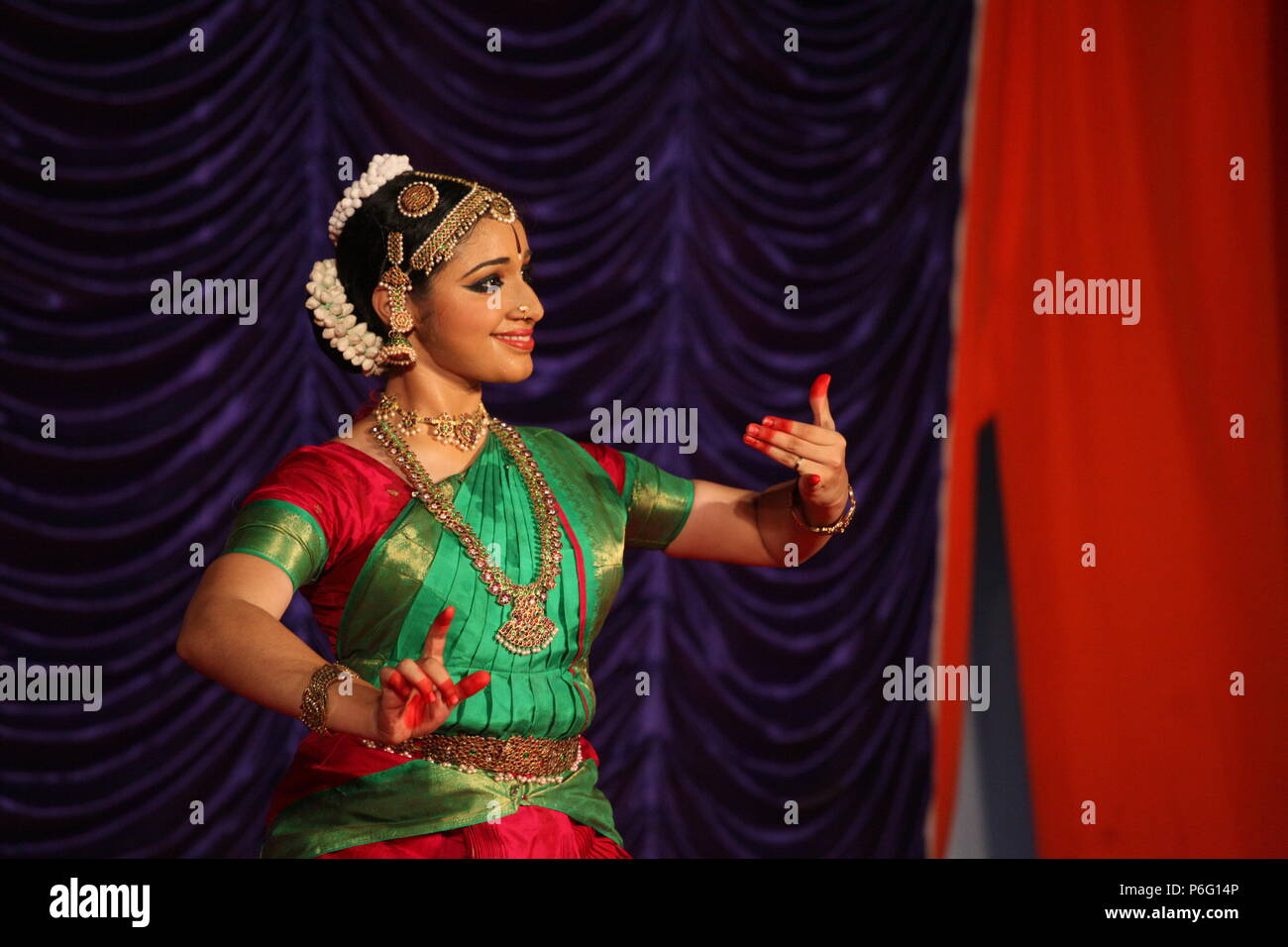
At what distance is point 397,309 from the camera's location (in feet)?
7.55

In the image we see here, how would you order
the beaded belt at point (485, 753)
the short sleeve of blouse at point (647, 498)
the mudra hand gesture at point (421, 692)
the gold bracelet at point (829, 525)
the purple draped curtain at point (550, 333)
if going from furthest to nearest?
1. the purple draped curtain at point (550, 333)
2. the short sleeve of blouse at point (647, 498)
3. the gold bracelet at point (829, 525)
4. the beaded belt at point (485, 753)
5. the mudra hand gesture at point (421, 692)

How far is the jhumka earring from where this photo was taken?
2.29 metres

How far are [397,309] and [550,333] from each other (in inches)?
60.3

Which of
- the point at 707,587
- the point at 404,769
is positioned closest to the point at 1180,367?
the point at 707,587

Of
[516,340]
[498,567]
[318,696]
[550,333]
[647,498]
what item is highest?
[550,333]

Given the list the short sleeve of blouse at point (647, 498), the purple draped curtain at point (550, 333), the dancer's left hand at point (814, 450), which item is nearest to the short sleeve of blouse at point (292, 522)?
the short sleeve of blouse at point (647, 498)

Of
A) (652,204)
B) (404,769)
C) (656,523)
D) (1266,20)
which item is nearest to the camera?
(404,769)

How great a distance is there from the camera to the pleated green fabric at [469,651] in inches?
81.1

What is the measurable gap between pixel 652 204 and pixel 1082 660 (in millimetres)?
1729

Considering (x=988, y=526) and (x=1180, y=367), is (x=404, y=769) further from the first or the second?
(x=1180, y=367)

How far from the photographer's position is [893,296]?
4.08 meters

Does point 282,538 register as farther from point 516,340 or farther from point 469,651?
point 516,340

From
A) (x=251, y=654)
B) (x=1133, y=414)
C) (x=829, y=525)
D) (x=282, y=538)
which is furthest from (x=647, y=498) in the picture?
(x=1133, y=414)

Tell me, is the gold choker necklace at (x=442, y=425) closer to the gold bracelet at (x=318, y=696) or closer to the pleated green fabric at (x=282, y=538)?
the pleated green fabric at (x=282, y=538)
